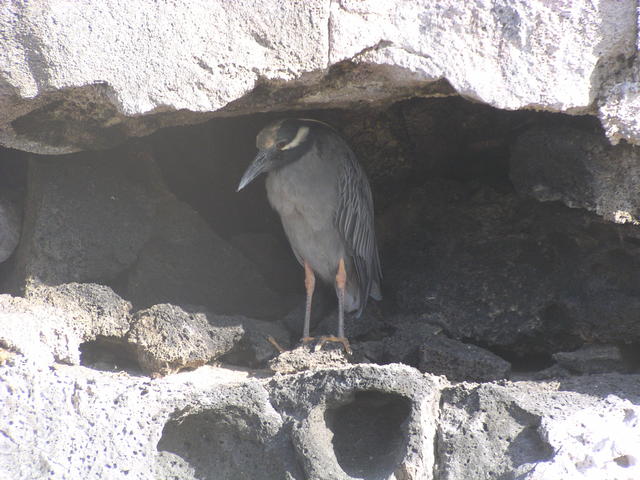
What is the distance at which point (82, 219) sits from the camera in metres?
3.49

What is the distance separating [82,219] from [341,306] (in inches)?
44.3

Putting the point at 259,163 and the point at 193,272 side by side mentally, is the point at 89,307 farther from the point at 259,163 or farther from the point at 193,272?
the point at 259,163

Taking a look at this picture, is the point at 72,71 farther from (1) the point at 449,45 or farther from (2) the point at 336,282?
(2) the point at 336,282

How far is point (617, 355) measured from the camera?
10.8 feet

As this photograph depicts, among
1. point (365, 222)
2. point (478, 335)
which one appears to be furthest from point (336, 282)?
point (478, 335)

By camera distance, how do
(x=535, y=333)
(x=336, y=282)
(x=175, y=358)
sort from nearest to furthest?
1. (x=175, y=358)
2. (x=535, y=333)
3. (x=336, y=282)

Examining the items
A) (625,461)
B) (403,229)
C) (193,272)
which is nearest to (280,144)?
(193,272)

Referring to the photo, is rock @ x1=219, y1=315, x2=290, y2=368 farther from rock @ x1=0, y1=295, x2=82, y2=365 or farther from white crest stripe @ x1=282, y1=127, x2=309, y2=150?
white crest stripe @ x1=282, y1=127, x2=309, y2=150

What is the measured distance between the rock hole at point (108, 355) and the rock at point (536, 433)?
3.94 feet

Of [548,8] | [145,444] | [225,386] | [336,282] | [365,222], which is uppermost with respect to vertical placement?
[548,8]

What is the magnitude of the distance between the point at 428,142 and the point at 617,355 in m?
1.33

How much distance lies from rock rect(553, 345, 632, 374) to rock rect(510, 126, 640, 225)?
0.55 m

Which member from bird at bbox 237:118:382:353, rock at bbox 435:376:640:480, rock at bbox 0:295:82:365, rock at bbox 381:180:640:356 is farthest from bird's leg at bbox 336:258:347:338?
rock at bbox 0:295:82:365

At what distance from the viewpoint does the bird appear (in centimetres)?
377
